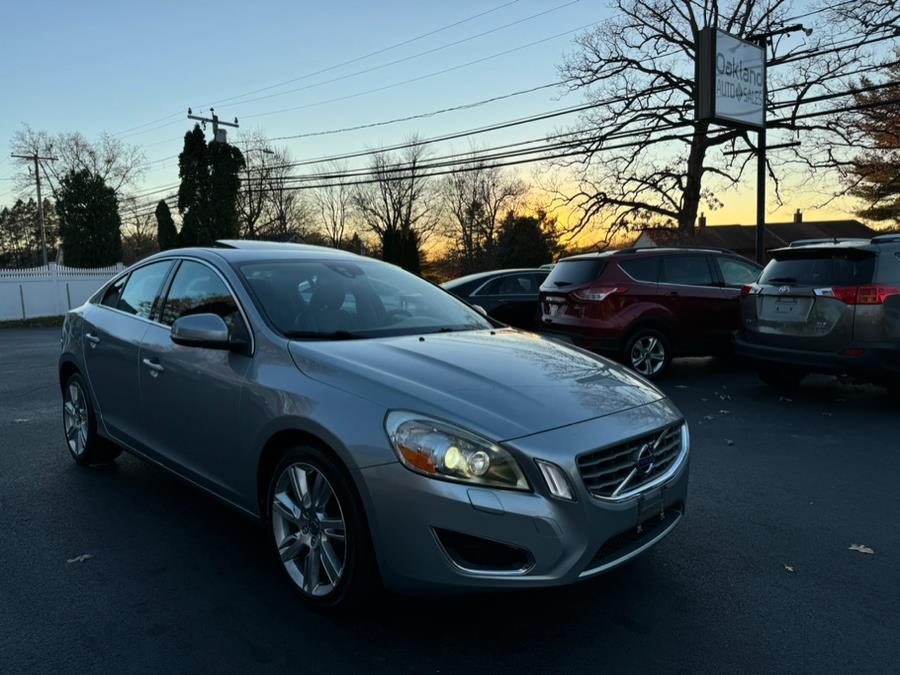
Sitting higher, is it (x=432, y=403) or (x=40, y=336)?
(x=432, y=403)

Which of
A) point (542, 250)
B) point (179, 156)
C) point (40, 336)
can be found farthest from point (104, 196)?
point (542, 250)

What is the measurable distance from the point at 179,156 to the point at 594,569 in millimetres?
38209

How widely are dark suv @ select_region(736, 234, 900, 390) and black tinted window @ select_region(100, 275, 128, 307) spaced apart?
645cm

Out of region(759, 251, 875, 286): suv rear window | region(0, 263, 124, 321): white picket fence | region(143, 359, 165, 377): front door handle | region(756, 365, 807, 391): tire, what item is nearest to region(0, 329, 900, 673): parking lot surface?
region(143, 359, 165, 377): front door handle

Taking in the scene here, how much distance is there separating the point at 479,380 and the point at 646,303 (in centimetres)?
649

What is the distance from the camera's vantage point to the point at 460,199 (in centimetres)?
6612

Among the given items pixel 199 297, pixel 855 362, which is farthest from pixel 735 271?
pixel 199 297

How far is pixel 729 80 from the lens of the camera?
17.0 m

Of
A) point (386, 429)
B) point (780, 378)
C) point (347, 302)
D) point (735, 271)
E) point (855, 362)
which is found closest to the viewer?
point (386, 429)

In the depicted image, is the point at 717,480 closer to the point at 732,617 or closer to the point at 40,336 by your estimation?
the point at 732,617

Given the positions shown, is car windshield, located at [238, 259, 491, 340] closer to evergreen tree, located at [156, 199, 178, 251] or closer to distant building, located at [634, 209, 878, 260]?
evergreen tree, located at [156, 199, 178, 251]

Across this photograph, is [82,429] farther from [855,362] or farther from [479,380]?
[855,362]

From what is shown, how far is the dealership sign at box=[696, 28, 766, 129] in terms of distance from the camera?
16.6 m

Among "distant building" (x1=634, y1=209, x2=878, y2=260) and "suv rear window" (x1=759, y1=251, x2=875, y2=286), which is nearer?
"suv rear window" (x1=759, y1=251, x2=875, y2=286)
